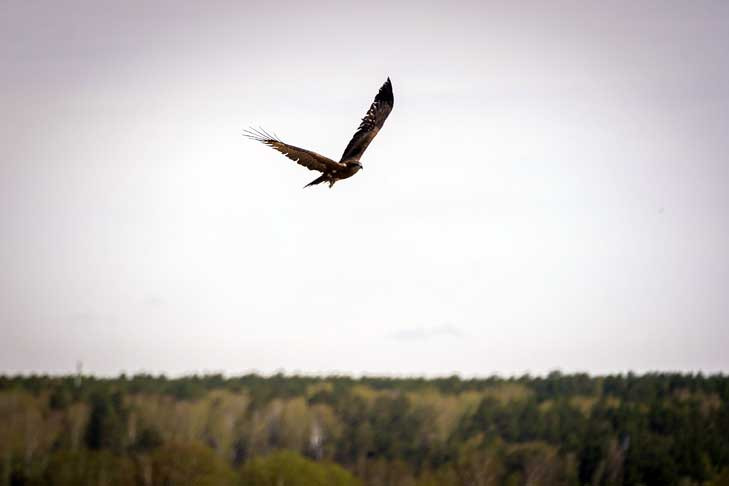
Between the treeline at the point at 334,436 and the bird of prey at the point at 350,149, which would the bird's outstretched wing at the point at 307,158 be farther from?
the treeline at the point at 334,436

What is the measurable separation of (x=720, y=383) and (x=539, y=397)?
1357 cm

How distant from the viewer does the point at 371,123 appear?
90.3ft

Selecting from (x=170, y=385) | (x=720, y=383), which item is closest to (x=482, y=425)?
(x=170, y=385)

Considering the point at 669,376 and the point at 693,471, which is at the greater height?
the point at 669,376

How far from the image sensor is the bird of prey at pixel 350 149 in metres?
24.7

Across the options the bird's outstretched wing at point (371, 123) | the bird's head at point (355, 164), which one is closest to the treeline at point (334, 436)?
the bird's outstretched wing at point (371, 123)

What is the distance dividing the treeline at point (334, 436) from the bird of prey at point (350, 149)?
29.5 meters

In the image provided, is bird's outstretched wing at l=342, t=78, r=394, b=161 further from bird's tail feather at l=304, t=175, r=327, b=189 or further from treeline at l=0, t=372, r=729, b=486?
treeline at l=0, t=372, r=729, b=486

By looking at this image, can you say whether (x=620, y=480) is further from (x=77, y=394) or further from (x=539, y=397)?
(x=77, y=394)

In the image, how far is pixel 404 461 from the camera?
6406cm

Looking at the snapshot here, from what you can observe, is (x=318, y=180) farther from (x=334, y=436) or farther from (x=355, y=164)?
(x=334, y=436)

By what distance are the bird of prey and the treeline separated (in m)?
29.5

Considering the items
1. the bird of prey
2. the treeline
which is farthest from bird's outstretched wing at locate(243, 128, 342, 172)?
the treeline

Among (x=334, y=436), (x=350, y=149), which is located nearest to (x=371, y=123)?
(x=350, y=149)
